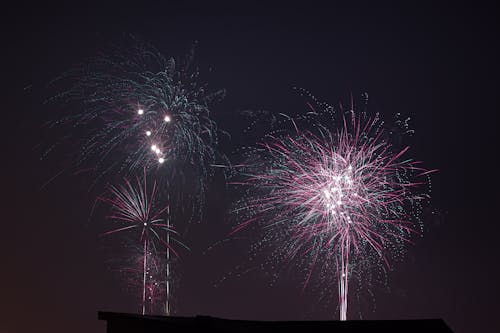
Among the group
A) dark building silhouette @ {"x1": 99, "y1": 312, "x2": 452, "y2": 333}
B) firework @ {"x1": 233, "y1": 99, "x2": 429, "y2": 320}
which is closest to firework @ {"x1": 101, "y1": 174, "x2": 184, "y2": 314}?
firework @ {"x1": 233, "y1": 99, "x2": 429, "y2": 320}

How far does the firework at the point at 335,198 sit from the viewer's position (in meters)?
11.4

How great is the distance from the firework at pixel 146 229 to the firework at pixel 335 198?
182 centimetres

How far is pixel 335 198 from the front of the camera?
448 inches

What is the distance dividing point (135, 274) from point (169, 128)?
3.58 m

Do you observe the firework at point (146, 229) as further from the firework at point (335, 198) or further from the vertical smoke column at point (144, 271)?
the firework at point (335, 198)

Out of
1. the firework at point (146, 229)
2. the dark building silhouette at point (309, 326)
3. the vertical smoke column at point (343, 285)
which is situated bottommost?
the dark building silhouette at point (309, 326)

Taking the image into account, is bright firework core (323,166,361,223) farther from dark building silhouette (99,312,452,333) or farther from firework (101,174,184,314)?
dark building silhouette (99,312,452,333)

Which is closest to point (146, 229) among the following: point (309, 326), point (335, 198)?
point (335, 198)

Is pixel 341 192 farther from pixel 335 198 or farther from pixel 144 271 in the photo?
pixel 144 271

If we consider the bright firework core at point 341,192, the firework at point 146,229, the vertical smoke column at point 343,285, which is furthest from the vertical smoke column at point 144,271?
the vertical smoke column at point 343,285

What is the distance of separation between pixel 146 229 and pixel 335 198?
4509mm

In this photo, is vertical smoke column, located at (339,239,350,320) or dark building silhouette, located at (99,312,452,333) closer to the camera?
dark building silhouette, located at (99,312,452,333)

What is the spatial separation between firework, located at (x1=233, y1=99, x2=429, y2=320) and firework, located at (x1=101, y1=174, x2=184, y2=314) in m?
1.82

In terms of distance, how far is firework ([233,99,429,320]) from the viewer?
11.4m
